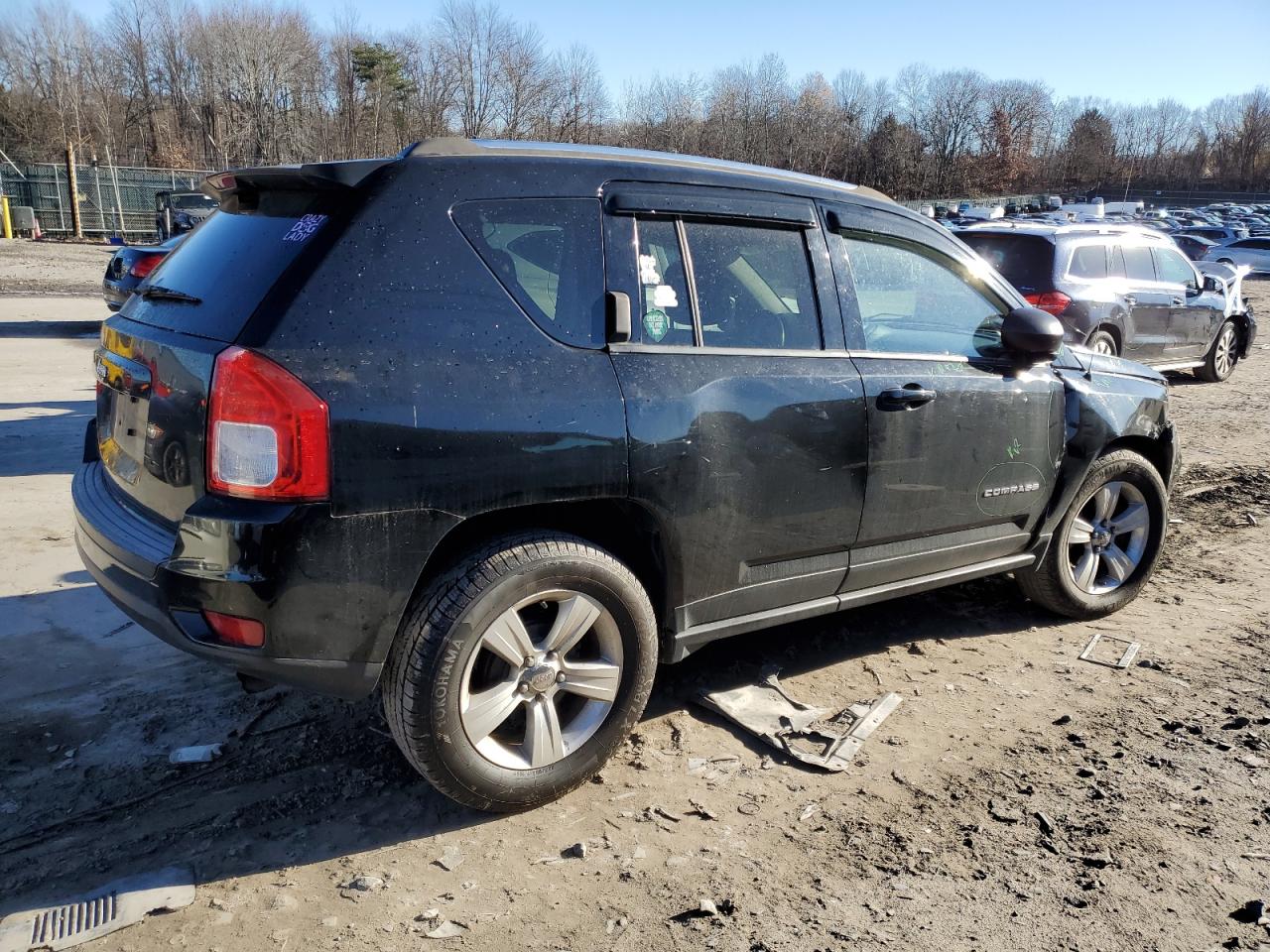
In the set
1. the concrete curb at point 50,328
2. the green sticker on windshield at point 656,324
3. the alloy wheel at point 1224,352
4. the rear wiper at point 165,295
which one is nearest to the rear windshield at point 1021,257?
the alloy wheel at point 1224,352

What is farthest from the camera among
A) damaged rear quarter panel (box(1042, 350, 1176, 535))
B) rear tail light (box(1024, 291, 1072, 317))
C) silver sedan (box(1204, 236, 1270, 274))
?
silver sedan (box(1204, 236, 1270, 274))

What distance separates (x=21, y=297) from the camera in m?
16.4

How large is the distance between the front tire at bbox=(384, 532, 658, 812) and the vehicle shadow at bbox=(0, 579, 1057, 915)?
198 mm

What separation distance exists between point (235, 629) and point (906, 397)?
8.03 feet

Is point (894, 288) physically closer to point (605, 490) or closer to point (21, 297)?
point (605, 490)

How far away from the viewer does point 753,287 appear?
3533 mm

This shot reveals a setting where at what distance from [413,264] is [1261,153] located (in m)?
119

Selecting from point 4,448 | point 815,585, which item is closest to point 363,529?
point 815,585

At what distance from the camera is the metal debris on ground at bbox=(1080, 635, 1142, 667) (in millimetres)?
4406

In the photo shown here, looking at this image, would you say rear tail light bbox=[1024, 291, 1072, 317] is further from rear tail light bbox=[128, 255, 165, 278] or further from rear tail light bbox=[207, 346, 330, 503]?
rear tail light bbox=[207, 346, 330, 503]

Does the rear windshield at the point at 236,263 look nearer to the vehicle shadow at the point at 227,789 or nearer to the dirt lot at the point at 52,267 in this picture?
the vehicle shadow at the point at 227,789

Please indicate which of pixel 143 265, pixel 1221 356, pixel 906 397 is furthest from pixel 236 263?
pixel 1221 356

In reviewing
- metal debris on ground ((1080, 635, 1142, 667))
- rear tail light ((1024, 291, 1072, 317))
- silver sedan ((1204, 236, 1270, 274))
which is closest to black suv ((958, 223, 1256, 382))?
rear tail light ((1024, 291, 1072, 317))

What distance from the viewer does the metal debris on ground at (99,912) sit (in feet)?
8.24
